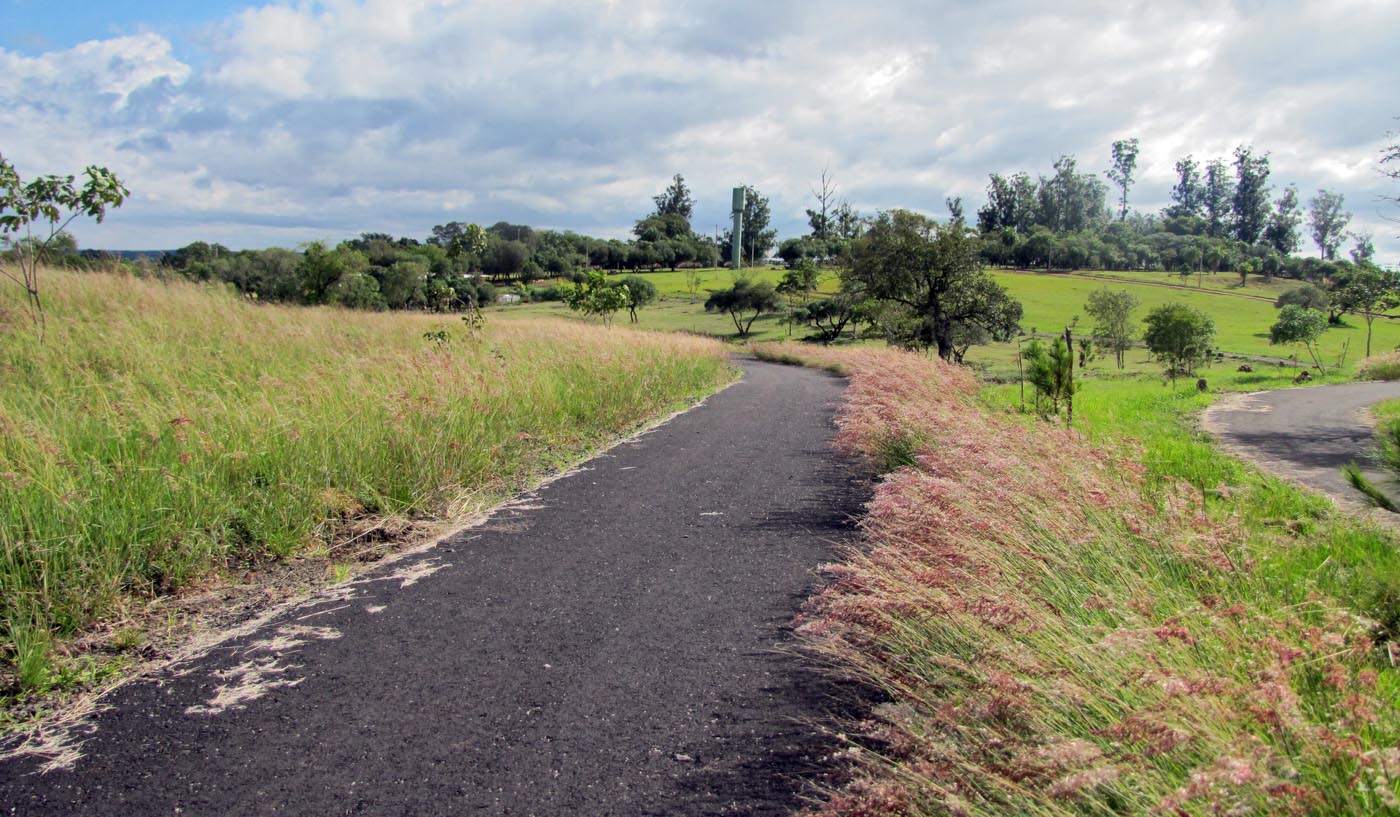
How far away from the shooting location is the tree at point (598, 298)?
44.0m

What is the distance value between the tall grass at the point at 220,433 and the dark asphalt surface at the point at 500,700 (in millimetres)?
800

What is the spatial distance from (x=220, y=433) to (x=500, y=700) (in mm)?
3459

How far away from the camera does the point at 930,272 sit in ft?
105

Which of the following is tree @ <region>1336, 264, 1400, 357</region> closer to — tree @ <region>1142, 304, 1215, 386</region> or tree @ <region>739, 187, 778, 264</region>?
tree @ <region>1142, 304, 1215, 386</region>

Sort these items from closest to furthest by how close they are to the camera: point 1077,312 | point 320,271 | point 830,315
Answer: point 320,271, point 830,315, point 1077,312

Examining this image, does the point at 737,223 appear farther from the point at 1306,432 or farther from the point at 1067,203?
the point at 1306,432

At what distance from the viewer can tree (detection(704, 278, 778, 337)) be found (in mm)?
65562

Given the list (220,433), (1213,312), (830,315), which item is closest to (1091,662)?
(220,433)

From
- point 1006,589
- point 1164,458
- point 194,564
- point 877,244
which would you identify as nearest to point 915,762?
point 1006,589

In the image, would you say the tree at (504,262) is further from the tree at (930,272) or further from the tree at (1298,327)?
the tree at (1298,327)

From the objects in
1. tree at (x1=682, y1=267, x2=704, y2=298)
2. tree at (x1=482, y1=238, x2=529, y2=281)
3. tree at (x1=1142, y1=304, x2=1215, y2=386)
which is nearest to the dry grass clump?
tree at (x1=1142, y1=304, x2=1215, y2=386)

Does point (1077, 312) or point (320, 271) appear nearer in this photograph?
point (320, 271)

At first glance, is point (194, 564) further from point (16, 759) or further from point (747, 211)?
point (747, 211)

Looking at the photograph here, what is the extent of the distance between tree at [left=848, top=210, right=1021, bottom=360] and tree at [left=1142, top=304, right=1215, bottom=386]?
395 inches
